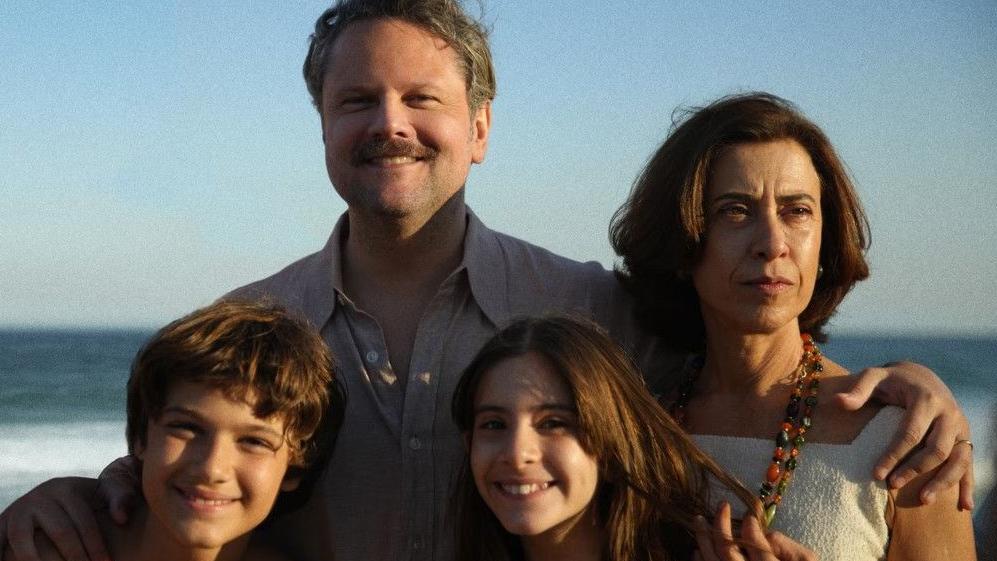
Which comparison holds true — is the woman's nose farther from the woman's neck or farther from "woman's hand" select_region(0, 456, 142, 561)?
"woman's hand" select_region(0, 456, 142, 561)

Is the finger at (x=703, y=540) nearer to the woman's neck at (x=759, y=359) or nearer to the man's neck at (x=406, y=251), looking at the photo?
the woman's neck at (x=759, y=359)

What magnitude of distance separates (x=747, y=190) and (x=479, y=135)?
1.26 m

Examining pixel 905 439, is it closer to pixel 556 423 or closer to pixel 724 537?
pixel 724 537

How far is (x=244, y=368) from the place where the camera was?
3.38m

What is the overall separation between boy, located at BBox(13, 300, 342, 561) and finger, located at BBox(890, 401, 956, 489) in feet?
5.64

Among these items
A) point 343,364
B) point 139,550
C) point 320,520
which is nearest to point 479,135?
point 343,364

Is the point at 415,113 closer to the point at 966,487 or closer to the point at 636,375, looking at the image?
the point at 636,375

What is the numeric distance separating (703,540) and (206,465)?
141 centimetres

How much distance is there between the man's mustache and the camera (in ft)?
12.8

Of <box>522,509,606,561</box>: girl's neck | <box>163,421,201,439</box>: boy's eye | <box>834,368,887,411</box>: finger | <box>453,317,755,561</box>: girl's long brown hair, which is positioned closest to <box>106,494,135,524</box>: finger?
<box>163,421,201,439</box>: boy's eye

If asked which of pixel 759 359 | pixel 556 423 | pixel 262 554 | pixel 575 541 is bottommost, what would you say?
pixel 262 554

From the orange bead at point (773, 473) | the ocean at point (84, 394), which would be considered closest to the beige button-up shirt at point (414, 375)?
the orange bead at point (773, 473)

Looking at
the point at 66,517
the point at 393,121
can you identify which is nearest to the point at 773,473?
the point at 393,121

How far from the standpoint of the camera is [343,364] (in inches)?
153
